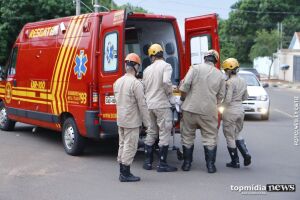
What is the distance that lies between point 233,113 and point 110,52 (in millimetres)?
2319

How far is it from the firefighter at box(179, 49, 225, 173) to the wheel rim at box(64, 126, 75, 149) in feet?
7.77

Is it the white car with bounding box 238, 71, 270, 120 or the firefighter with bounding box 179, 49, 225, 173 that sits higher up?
the firefighter with bounding box 179, 49, 225, 173

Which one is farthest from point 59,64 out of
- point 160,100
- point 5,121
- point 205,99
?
point 5,121

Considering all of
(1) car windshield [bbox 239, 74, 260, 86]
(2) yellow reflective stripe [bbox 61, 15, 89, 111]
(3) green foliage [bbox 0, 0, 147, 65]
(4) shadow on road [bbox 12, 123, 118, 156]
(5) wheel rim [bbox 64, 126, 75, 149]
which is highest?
(3) green foliage [bbox 0, 0, 147, 65]

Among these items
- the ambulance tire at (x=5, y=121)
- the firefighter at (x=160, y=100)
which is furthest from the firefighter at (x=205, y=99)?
the ambulance tire at (x=5, y=121)

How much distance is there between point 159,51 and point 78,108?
192cm

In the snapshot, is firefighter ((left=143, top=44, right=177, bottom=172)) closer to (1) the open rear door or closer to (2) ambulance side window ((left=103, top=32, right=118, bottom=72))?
(2) ambulance side window ((left=103, top=32, right=118, bottom=72))

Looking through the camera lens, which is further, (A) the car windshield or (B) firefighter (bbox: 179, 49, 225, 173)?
(A) the car windshield

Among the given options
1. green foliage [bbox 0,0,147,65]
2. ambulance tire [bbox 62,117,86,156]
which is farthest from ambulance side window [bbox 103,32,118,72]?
green foliage [bbox 0,0,147,65]

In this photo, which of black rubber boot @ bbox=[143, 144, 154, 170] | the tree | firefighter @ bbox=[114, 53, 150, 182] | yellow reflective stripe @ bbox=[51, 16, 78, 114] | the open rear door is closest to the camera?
firefighter @ bbox=[114, 53, 150, 182]

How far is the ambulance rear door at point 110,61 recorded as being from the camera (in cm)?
878

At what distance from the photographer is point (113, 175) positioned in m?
8.30

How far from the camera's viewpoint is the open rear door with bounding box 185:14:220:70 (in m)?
9.30

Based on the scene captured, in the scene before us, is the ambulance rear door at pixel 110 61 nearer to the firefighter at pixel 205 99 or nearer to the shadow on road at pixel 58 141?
the firefighter at pixel 205 99
